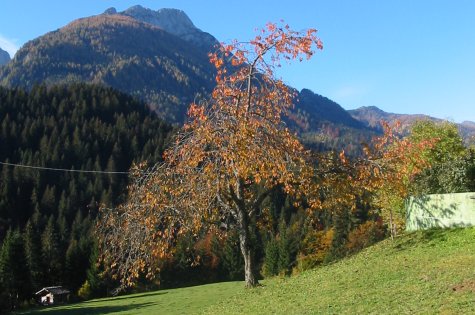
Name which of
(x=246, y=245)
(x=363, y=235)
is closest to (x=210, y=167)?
(x=246, y=245)

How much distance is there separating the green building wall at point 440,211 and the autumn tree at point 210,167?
12954 millimetres

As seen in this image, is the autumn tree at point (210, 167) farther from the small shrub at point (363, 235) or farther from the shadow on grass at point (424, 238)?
the small shrub at point (363, 235)

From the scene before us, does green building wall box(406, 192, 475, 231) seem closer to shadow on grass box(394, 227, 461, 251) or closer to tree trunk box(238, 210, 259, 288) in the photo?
shadow on grass box(394, 227, 461, 251)

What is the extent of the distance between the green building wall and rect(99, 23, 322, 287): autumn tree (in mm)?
12954

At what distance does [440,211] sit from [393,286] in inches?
581

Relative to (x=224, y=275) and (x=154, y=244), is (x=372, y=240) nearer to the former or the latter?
(x=224, y=275)

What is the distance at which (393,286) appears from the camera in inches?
633

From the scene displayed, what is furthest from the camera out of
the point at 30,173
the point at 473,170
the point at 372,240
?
the point at 30,173

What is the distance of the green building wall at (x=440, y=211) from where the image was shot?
2698 cm

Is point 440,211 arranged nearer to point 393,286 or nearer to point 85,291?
point 393,286

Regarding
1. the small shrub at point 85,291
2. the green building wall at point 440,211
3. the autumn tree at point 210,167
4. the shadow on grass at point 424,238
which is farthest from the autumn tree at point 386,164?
the small shrub at point 85,291

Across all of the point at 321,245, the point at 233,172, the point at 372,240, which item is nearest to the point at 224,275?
the point at 321,245

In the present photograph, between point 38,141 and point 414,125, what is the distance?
176236 mm

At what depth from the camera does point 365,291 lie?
16.3 m
